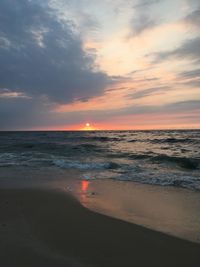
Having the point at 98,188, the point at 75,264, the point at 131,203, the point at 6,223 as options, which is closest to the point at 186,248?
the point at 75,264

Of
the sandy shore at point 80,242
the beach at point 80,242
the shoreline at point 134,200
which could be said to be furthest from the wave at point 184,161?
the sandy shore at point 80,242

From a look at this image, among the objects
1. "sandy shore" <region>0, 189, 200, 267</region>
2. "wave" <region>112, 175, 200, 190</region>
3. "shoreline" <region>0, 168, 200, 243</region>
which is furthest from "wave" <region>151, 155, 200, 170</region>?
"sandy shore" <region>0, 189, 200, 267</region>

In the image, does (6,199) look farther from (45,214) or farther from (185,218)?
(185,218)

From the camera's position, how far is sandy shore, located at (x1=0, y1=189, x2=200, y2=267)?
321 cm

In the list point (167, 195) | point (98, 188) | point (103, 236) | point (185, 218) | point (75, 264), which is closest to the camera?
point (75, 264)

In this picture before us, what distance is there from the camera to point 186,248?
11.9 feet

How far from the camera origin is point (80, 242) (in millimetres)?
3734

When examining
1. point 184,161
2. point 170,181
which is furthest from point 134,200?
point 184,161

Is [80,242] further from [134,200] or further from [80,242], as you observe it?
[134,200]

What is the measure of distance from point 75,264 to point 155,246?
1.22 metres

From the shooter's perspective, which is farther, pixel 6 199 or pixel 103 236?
pixel 6 199

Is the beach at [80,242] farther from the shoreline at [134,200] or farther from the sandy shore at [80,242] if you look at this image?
the shoreline at [134,200]

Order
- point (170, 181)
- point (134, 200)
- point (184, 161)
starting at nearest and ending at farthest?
point (134, 200)
point (170, 181)
point (184, 161)

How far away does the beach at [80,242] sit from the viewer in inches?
127
